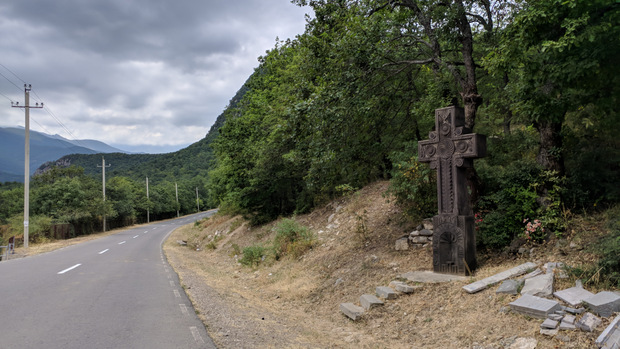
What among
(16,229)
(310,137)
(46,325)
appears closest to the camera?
(46,325)

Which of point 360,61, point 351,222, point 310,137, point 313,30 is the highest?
point 313,30

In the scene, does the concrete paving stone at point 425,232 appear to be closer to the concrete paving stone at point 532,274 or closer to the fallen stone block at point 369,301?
the fallen stone block at point 369,301

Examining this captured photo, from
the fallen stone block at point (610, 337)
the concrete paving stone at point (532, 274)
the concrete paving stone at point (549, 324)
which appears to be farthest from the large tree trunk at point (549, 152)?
the fallen stone block at point (610, 337)

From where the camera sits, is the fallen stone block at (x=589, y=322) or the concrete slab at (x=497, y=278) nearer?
the fallen stone block at (x=589, y=322)

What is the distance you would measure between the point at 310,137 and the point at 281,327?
5.90m

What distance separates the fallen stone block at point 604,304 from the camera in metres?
4.58

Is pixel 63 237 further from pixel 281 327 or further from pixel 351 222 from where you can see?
pixel 281 327

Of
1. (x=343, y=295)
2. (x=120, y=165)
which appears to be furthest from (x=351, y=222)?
(x=120, y=165)

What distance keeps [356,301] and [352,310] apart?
0.85m

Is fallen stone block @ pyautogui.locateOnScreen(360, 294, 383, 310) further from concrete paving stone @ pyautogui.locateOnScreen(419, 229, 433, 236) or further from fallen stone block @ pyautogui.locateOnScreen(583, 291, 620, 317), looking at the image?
fallen stone block @ pyautogui.locateOnScreen(583, 291, 620, 317)

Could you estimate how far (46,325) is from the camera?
19.1ft

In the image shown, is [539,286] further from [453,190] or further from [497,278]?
[453,190]

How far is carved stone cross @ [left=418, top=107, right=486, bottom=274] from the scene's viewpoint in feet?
25.1

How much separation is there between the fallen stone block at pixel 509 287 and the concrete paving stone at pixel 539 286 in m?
0.11
